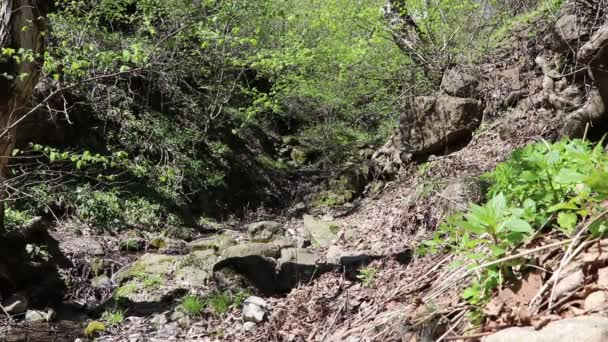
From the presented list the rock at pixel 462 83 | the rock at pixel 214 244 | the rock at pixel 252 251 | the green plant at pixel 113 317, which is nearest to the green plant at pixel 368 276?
the rock at pixel 252 251

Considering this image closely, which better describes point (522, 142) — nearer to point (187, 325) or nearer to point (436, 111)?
point (436, 111)

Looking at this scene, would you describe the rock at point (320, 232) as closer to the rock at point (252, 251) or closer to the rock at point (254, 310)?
the rock at point (252, 251)

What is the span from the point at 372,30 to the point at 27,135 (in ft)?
27.3

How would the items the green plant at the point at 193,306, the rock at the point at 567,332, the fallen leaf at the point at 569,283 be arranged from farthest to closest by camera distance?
the green plant at the point at 193,306 < the fallen leaf at the point at 569,283 < the rock at the point at 567,332

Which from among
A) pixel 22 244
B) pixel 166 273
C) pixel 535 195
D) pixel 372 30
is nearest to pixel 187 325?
pixel 166 273

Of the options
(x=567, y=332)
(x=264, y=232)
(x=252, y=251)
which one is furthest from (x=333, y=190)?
(x=567, y=332)

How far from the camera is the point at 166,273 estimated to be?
762cm

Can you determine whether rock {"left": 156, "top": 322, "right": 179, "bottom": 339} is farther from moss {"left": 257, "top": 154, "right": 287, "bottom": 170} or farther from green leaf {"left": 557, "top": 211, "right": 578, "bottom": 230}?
moss {"left": 257, "top": 154, "right": 287, "bottom": 170}

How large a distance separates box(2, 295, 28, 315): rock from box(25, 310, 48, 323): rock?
0.40ft

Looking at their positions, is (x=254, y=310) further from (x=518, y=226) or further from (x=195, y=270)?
(x=518, y=226)

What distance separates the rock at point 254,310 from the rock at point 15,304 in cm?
354

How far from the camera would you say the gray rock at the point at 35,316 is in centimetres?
644

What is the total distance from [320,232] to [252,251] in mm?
2650

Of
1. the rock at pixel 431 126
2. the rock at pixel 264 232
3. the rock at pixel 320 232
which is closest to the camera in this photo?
the rock at pixel 320 232
